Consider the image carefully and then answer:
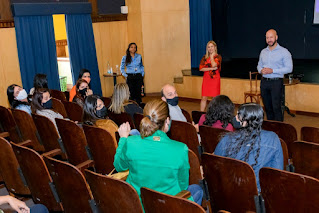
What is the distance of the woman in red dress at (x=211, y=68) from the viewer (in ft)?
22.1

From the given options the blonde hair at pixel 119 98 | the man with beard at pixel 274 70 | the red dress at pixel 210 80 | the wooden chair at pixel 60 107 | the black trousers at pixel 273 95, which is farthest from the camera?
the red dress at pixel 210 80

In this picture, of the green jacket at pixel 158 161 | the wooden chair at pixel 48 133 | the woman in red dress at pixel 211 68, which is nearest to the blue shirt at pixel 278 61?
the woman in red dress at pixel 211 68

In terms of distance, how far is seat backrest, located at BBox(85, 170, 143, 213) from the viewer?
7.10 feet

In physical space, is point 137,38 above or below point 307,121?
above

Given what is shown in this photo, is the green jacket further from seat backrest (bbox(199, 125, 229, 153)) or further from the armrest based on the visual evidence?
seat backrest (bbox(199, 125, 229, 153))

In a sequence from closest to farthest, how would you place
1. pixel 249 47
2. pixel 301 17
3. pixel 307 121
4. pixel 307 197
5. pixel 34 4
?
1. pixel 307 197
2. pixel 307 121
3. pixel 34 4
4. pixel 301 17
5. pixel 249 47

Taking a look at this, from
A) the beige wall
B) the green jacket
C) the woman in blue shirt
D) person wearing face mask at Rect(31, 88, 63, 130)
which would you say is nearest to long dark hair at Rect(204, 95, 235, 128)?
the green jacket

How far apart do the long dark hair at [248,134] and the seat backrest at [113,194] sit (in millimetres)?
895

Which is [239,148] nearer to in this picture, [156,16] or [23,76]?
[23,76]

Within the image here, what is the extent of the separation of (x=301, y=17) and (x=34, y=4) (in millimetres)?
7529

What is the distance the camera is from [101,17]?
31.2ft

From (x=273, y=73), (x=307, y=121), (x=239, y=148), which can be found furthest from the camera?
(x=307, y=121)

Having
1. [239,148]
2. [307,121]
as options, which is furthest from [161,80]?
[239,148]

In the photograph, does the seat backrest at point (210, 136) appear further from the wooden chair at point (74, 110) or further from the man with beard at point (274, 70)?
the man with beard at point (274, 70)
